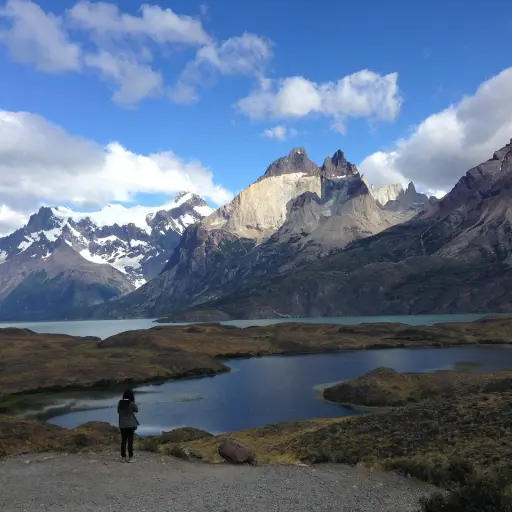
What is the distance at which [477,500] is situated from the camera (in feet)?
53.4

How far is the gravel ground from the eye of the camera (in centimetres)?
1945

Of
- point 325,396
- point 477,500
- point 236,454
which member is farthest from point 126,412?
point 325,396

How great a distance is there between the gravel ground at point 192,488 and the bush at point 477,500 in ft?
7.10

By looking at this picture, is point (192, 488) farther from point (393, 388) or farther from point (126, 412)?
point (393, 388)

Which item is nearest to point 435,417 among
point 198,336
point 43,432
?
point 43,432

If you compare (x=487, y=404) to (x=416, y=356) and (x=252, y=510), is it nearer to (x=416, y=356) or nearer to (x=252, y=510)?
(x=252, y=510)

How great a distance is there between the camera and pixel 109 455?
3056 cm

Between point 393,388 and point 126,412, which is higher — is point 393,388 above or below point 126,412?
below

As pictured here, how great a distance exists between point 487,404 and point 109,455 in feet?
83.1

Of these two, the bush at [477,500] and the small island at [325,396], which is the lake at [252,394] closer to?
the small island at [325,396]

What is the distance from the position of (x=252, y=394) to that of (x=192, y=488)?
66111mm

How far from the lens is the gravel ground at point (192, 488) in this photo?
1945cm

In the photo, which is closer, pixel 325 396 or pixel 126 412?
pixel 126 412

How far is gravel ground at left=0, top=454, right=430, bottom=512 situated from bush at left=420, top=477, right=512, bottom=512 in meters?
2.16
